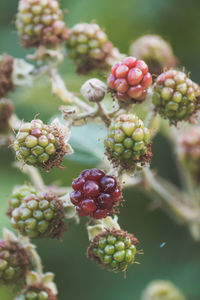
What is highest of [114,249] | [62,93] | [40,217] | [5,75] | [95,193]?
[5,75]

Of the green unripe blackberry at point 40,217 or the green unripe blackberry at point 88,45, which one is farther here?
the green unripe blackberry at point 88,45

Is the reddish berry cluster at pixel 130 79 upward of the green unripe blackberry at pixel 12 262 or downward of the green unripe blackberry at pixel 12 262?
upward

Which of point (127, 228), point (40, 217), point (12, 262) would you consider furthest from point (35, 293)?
point (127, 228)

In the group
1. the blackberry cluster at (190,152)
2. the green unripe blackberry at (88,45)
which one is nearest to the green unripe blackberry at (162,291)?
the blackberry cluster at (190,152)

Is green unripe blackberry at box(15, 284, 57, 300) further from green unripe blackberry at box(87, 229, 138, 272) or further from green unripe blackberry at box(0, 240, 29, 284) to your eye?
green unripe blackberry at box(87, 229, 138, 272)

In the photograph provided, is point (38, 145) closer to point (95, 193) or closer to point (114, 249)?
point (95, 193)

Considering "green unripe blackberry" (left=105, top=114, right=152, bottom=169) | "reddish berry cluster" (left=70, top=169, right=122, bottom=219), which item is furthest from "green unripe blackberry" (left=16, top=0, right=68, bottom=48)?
"reddish berry cluster" (left=70, top=169, right=122, bottom=219)

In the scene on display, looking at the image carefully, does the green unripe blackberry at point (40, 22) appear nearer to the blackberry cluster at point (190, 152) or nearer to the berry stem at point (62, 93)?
the berry stem at point (62, 93)
